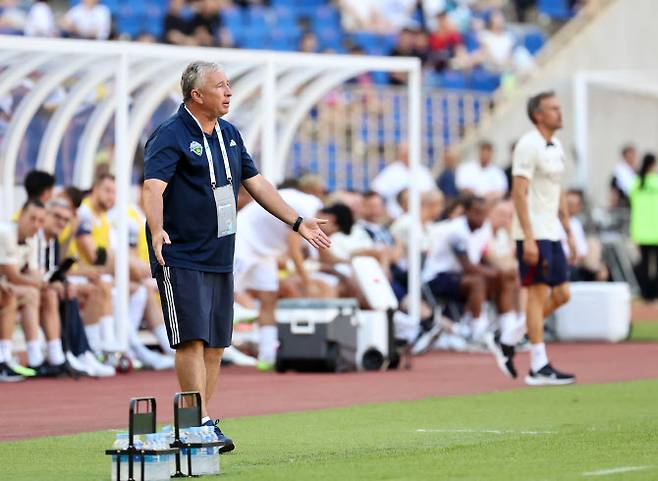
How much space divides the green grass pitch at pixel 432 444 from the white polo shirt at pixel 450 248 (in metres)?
7.62

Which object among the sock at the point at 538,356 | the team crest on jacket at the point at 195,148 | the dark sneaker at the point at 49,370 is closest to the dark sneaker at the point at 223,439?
the team crest on jacket at the point at 195,148

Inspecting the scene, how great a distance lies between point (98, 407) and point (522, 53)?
21263mm

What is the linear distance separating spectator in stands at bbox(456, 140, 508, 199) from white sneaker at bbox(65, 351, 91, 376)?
10.3 m

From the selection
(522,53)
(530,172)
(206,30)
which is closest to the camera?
(530,172)

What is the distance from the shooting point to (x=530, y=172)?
1403 centimetres

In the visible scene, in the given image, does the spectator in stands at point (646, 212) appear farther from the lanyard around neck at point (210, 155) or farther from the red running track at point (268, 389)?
the lanyard around neck at point (210, 155)

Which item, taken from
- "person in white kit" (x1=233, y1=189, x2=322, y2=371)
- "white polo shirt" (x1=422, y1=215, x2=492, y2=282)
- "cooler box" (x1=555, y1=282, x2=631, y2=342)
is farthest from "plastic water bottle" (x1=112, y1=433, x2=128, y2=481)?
"cooler box" (x1=555, y1=282, x2=631, y2=342)

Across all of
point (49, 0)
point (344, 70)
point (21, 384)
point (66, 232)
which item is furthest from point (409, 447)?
point (49, 0)

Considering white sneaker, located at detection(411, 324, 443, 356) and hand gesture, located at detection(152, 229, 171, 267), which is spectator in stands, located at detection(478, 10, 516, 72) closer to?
white sneaker, located at detection(411, 324, 443, 356)

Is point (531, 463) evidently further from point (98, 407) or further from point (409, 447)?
point (98, 407)

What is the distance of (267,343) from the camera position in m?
17.5

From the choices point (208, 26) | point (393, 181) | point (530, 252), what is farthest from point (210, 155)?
point (208, 26)

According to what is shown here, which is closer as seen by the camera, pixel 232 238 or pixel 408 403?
pixel 232 238

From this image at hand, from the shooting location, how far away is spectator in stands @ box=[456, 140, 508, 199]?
2567 centimetres
